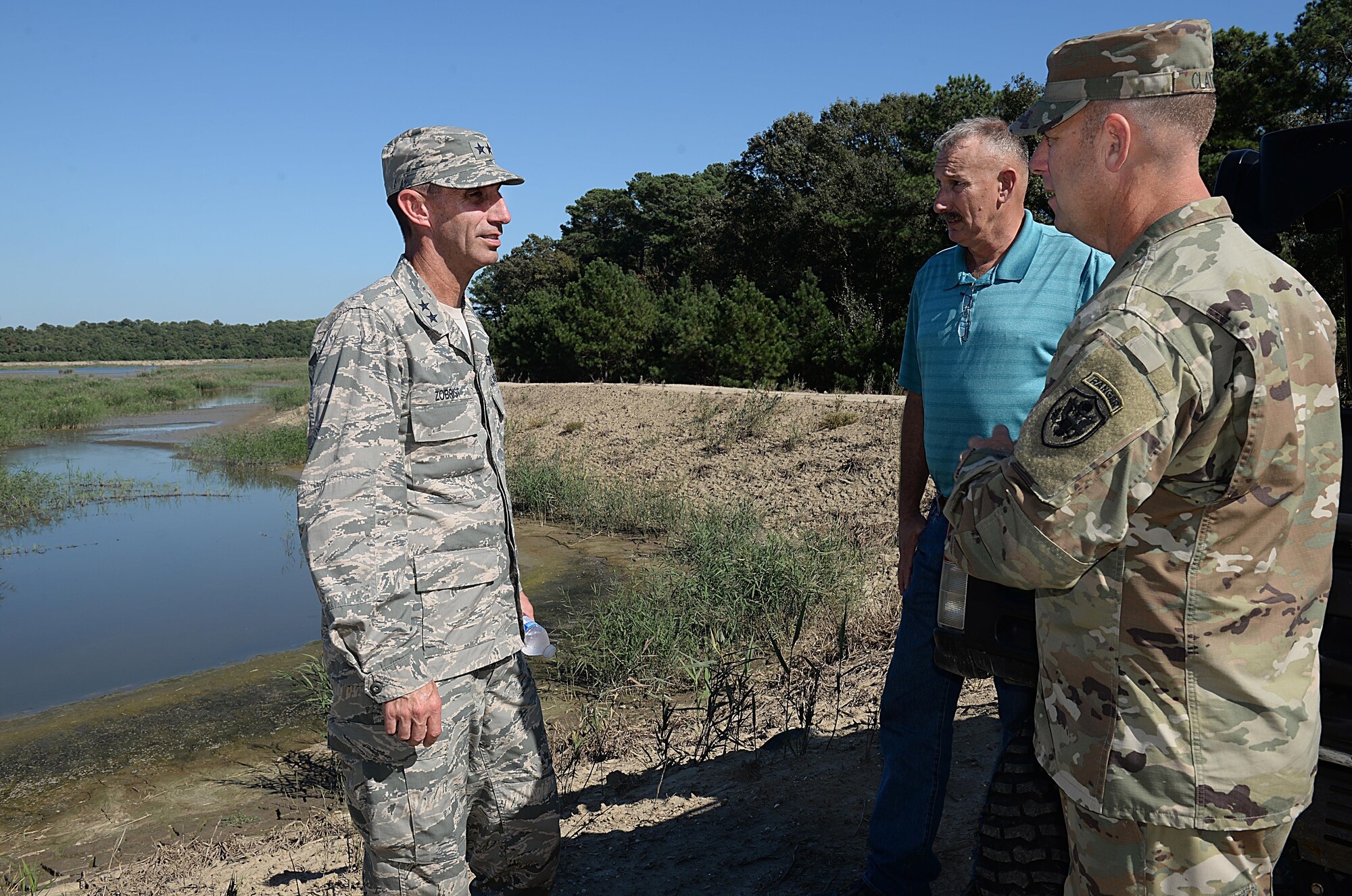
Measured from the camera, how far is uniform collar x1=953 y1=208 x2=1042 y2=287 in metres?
2.60

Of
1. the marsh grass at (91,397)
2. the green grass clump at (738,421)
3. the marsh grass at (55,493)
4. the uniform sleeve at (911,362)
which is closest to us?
the uniform sleeve at (911,362)

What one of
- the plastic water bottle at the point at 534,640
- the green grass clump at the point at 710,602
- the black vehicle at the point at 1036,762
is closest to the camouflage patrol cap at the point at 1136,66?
the black vehicle at the point at 1036,762

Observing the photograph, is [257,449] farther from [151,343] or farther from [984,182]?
[151,343]

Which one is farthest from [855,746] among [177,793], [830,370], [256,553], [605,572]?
[830,370]

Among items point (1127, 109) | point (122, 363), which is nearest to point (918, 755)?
point (1127, 109)

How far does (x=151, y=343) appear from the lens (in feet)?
383

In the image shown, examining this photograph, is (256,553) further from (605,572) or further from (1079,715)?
(1079,715)

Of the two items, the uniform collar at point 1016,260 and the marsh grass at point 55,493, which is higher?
the uniform collar at point 1016,260

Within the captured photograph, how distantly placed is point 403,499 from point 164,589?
934 centimetres

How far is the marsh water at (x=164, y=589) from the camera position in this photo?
7.79 meters

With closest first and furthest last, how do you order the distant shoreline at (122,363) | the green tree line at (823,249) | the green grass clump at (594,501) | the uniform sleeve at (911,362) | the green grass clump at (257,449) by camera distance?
the uniform sleeve at (911,362)
the green grass clump at (594,501)
the green tree line at (823,249)
the green grass clump at (257,449)
the distant shoreline at (122,363)

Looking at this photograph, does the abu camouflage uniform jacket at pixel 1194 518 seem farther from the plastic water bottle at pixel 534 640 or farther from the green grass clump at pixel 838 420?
the green grass clump at pixel 838 420

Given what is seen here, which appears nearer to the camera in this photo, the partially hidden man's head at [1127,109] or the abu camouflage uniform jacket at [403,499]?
the partially hidden man's head at [1127,109]

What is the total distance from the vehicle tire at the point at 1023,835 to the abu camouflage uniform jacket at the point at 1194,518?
0.14 m
